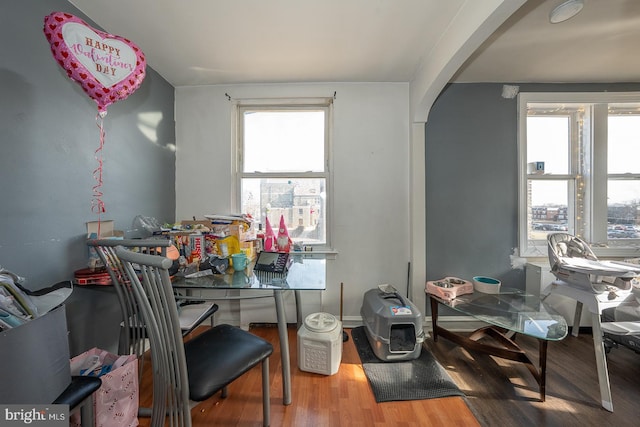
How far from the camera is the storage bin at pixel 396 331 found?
5.69ft

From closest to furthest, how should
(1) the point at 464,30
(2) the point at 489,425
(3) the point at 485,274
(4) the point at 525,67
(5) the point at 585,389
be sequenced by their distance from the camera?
1. (2) the point at 489,425
2. (1) the point at 464,30
3. (5) the point at 585,389
4. (4) the point at 525,67
5. (3) the point at 485,274

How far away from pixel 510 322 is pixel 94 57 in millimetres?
2727

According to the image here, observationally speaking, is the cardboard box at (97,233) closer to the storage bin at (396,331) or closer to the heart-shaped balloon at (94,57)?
the heart-shaped balloon at (94,57)

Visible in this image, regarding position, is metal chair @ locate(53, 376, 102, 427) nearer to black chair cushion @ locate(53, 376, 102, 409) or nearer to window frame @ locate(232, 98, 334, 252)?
black chair cushion @ locate(53, 376, 102, 409)

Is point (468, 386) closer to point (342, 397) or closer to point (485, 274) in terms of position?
point (342, 397)

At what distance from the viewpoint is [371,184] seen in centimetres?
230

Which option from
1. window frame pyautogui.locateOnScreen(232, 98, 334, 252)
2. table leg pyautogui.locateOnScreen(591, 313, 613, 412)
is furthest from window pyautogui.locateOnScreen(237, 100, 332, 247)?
table leg pyautogui.locateOnScreen(591, 313, 613, 412)

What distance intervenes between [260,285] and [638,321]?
8.43ft

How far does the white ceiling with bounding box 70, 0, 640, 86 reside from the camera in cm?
145

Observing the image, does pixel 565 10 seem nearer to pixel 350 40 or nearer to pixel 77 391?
pixel 350 40

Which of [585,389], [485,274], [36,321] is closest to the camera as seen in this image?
[36,321]

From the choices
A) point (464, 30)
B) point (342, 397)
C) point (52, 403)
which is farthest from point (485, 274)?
point (52, 403)

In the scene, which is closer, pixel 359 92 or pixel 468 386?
pixel 468 386

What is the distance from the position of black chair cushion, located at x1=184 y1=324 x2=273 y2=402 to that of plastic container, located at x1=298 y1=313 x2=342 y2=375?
52 cm
